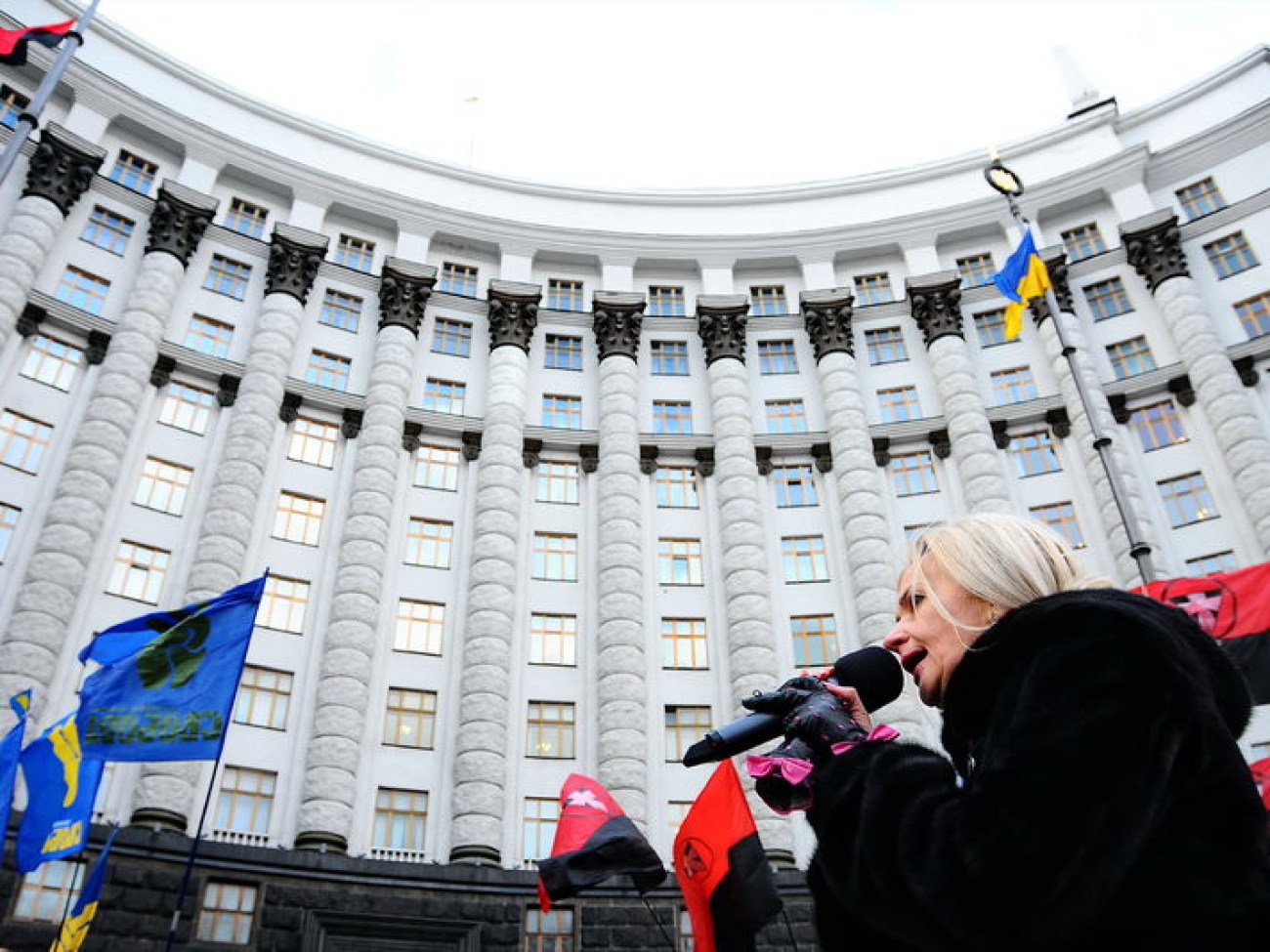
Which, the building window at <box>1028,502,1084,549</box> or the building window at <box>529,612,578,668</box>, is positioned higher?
the building window at <box>1028,502,1084,549</box>

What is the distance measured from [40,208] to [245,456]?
9.95m

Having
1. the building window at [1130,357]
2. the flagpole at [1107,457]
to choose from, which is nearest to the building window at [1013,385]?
the building window at [1130,357]

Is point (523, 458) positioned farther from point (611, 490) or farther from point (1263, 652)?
point (1263, 652)

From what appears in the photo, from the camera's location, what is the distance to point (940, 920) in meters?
1.94

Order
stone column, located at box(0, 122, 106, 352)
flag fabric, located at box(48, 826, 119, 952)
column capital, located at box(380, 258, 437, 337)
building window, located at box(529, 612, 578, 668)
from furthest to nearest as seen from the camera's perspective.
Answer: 1. column capital, located at box(380, 258, 437, 337)
2. building window, located at box(529, 612, 578, 668)
3. stone column, located at box(0, 122, 106, 352)
4. flag fabric, located at box(48, 826, 119, 952)

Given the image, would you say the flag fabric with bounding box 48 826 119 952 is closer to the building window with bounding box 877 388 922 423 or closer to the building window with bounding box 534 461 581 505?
the building window with bounding box 534 461 581 505

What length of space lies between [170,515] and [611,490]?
13099 mm

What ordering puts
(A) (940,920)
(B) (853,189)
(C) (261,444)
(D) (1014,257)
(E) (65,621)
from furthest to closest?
1. (B) (853,189)
2. (C) (261,444)
3. (E) (65,621)
4. (D) (1014,257)
5. (A) (940,920)

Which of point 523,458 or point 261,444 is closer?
point 261,444

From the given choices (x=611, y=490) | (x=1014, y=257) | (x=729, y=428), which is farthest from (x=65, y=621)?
(x=1014, y=257)

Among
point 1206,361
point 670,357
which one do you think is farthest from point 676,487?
point 1206,361

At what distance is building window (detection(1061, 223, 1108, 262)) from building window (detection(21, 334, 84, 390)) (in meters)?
33.3

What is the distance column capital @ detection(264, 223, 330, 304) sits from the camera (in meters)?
32.6

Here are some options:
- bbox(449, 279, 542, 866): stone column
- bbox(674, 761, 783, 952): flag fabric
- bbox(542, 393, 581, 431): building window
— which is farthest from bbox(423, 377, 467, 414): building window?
bbox(674, 761, 783, 952): flag fabric
